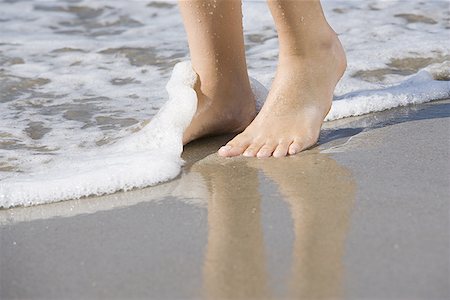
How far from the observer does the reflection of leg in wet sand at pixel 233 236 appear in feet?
5.63

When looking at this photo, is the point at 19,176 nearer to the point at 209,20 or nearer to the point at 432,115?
the point at 209,20

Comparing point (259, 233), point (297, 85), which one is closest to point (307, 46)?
point (297, 85)

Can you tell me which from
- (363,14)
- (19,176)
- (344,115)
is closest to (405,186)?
(344,115)

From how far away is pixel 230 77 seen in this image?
299 cm

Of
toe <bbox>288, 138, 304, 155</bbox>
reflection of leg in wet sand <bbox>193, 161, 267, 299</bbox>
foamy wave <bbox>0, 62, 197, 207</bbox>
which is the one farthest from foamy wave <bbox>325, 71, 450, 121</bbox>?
reflection of leg in wet sand <bbox>193, 161, 267, 299</bbox>

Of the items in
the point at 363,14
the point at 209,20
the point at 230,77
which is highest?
the point at 209,20

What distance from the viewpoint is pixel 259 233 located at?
1986mm

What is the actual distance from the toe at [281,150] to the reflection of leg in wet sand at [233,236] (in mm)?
131

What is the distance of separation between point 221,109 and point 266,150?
0.35 metres

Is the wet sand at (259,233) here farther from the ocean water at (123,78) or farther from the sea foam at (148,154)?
the ocean water at (123,78)

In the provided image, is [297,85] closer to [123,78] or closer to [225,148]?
[225,148]

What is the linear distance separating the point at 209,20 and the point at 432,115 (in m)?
0.80

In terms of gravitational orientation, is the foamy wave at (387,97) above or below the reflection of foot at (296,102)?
below

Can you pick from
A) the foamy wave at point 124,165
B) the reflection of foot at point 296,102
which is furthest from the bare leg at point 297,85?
the foamy wave at point 124,165
